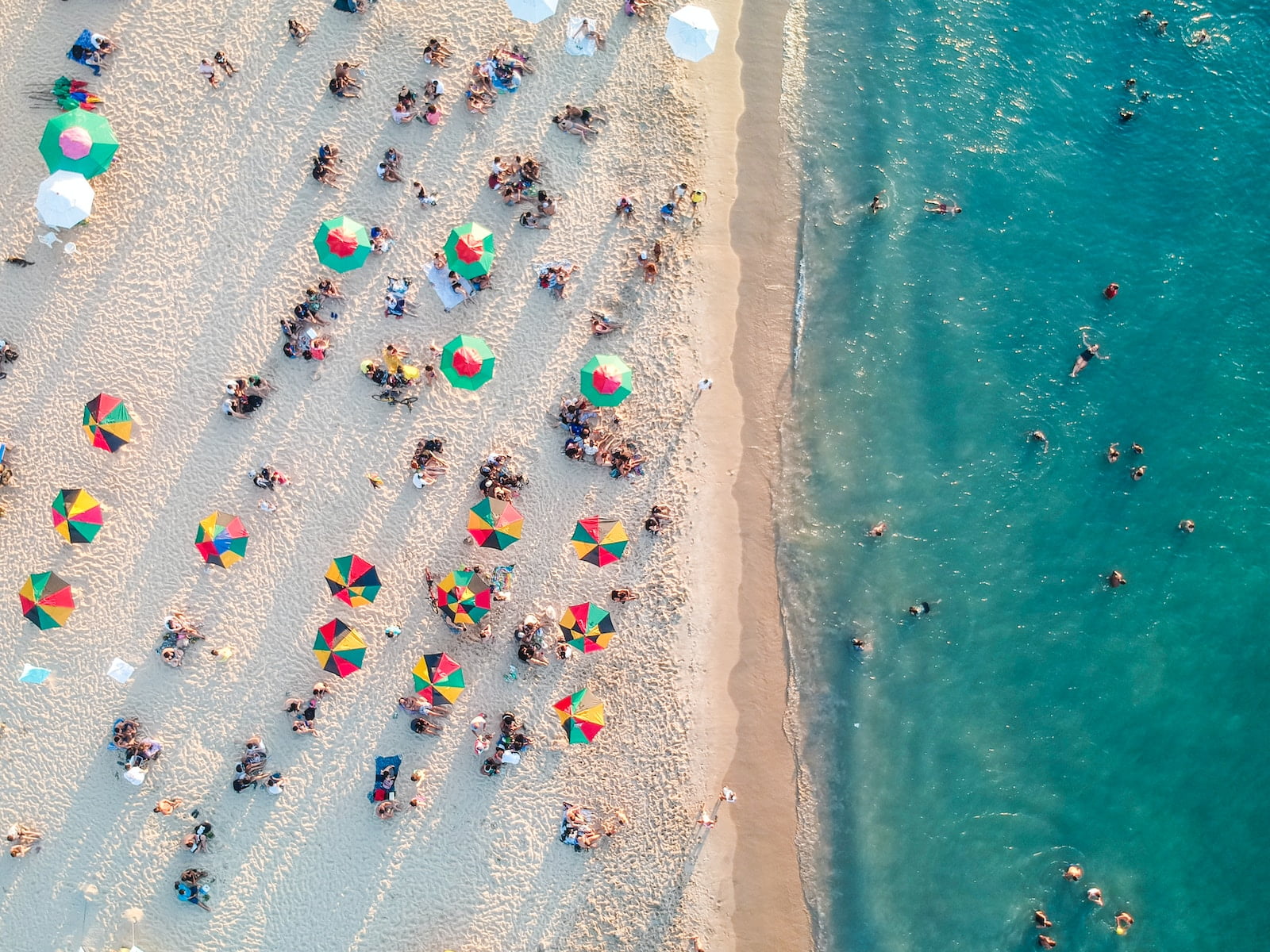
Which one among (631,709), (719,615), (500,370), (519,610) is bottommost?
(631,709)

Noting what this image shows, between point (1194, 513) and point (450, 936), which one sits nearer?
point (450, 936)

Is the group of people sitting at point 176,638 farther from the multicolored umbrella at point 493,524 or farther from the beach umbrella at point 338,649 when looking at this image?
the multicolored umbrella at point 493,524

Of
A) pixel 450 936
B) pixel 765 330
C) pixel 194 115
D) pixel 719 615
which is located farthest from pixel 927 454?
pixel 194 115

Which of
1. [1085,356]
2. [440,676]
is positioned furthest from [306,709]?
[1085,356]

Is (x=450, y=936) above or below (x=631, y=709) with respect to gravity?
below

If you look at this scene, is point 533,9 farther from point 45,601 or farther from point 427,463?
point 45,601

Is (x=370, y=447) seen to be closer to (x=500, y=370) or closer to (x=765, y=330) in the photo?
(x=500, y=370)

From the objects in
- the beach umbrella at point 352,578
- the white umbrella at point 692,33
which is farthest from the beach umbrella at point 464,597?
the white umbrella at point 692,33
